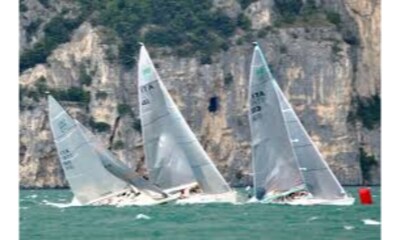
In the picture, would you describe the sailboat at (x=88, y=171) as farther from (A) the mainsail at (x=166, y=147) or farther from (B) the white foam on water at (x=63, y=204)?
(A) the mainsail at (x=166, y=147)

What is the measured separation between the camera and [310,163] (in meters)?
23.0

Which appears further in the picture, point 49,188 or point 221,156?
point 221,156

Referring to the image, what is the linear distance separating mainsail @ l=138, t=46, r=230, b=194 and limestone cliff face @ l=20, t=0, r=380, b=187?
1.01 feet

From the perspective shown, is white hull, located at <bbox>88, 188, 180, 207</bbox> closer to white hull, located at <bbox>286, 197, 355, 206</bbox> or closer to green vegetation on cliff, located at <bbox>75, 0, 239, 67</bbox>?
white hull, located at <bbox>286, 197, 355, 206</bbox>

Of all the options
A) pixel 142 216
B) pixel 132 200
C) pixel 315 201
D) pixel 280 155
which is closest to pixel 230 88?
pixel 280 155

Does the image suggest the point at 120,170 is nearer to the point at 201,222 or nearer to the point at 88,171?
the point at 88,171

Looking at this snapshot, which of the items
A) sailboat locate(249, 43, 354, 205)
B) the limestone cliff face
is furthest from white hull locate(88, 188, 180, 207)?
sailboat locate(249, 43, 354, 205)

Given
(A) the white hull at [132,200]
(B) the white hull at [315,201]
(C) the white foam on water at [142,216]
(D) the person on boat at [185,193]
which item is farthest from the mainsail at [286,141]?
(C) the white foam on water at [142,216]

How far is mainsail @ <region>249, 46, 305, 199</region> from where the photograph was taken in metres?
22.9
